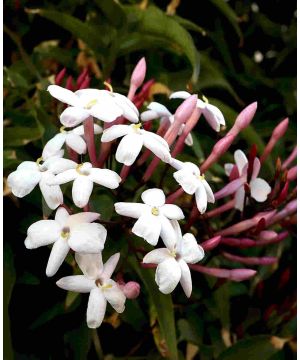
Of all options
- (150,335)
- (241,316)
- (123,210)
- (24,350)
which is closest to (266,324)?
(241,316)

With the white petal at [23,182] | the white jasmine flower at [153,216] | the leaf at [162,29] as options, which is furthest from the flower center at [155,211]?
the leaf at [162,29]

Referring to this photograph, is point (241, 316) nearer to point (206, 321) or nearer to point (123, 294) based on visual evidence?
point (206, 321)

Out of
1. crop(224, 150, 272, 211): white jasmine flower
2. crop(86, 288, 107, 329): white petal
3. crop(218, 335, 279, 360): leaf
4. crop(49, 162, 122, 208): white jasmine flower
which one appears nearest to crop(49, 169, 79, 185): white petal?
crop(49, 162, 122, 208): white jasmine flower

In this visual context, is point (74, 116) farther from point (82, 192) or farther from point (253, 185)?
point (253, 185)

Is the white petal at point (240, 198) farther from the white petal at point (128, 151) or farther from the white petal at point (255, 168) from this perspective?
the white petal at point (128, 151)

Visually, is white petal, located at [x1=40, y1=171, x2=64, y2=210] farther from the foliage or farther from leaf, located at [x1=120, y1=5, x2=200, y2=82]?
leaf, located at [x1=120, y1=5, x2=200, y2=82]

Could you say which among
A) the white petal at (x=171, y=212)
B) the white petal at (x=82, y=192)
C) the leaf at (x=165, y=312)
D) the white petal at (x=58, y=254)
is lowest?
the leaf at (x=165, y=312)
